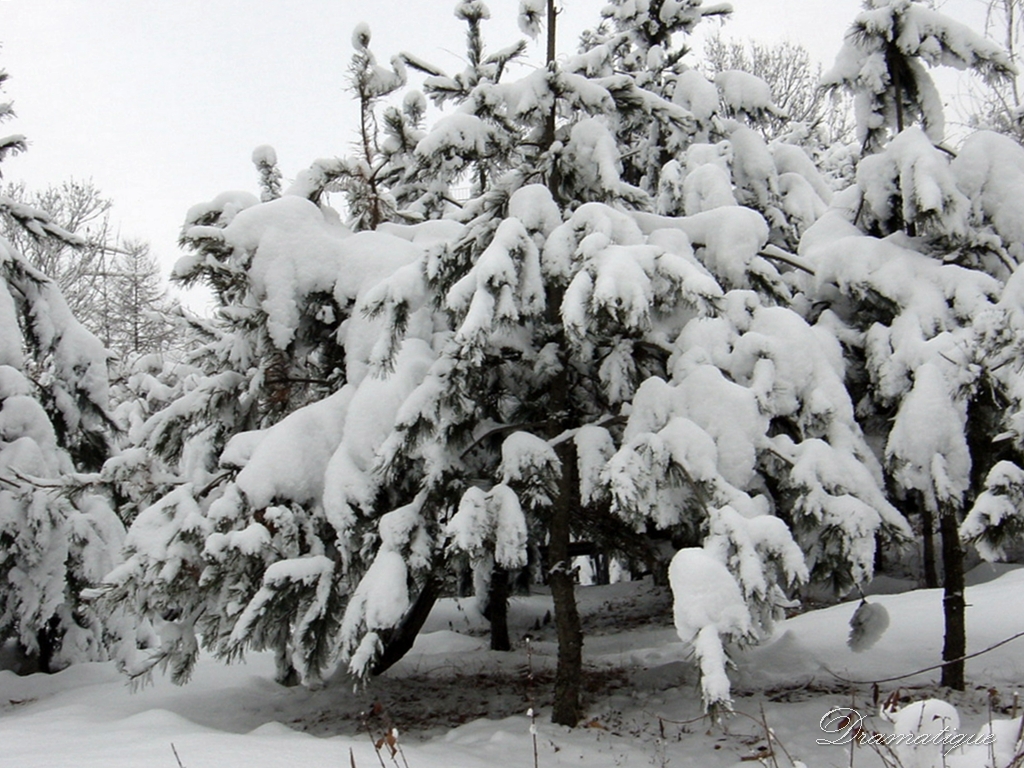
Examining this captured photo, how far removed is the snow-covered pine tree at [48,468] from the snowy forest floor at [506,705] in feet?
2.10

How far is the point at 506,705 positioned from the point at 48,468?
17.8ft

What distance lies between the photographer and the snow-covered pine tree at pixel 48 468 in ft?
25.2

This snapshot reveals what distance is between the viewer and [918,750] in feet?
7.43

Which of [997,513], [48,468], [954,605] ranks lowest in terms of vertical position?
[954,605]

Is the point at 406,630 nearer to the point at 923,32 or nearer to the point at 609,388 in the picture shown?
the point at 609,388

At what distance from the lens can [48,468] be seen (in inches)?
312

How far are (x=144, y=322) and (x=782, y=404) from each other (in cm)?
2202

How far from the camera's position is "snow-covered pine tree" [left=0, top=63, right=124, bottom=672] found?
7.68m

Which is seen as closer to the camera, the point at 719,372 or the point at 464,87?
the point at 719,372

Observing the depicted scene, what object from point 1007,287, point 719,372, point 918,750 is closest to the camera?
point 918,750

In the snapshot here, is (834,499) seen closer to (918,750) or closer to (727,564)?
(727,564)

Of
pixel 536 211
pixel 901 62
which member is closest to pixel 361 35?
pixel 536 211

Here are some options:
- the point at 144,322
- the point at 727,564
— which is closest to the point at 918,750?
the point at 727,564

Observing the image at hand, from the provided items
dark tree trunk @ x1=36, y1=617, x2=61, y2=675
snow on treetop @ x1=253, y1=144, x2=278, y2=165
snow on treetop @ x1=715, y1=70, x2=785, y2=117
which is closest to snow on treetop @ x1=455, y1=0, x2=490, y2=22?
snow on treetop @ x1=253, y1=144, x2=278, y2=165
